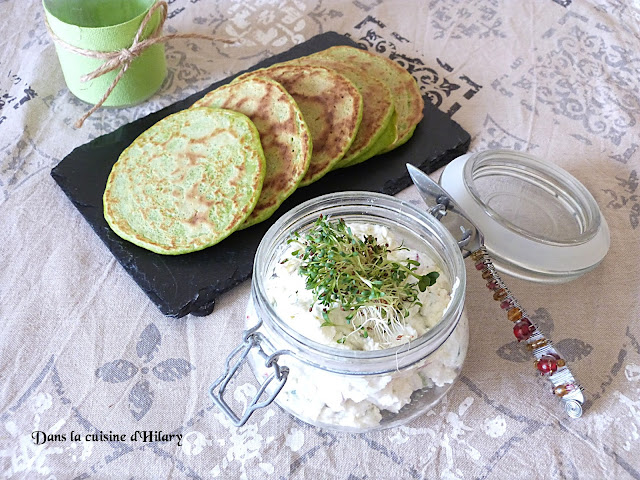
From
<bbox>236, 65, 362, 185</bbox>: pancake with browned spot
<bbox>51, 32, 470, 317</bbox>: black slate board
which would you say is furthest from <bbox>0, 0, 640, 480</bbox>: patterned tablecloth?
<bbox>236, 65, 362, 185</bbox>: pancake with browned spot

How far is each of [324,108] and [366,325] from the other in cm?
76

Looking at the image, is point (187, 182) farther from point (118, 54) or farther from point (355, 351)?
point (355, 351)

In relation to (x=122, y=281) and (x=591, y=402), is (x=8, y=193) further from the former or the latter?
(x=591, y=402)

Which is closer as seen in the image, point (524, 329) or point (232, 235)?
point (524, 329)

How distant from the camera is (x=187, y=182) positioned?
5.26ft

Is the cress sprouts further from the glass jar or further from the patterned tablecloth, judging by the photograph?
the patterned tablecloth

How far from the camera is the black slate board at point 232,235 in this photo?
149 centimetres

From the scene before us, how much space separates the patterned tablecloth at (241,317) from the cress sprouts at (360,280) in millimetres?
321

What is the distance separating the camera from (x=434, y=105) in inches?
75.0

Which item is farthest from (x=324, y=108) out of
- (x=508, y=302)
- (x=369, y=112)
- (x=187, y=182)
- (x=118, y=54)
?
(x=508, y=302)

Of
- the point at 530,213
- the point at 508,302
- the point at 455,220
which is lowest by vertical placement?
the point at 530,213

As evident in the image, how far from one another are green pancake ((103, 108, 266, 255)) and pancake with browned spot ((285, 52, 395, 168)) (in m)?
0.26

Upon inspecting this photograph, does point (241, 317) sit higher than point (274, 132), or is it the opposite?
point (274, 132)

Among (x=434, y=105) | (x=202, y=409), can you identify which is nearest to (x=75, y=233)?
(x=202, y=409)
